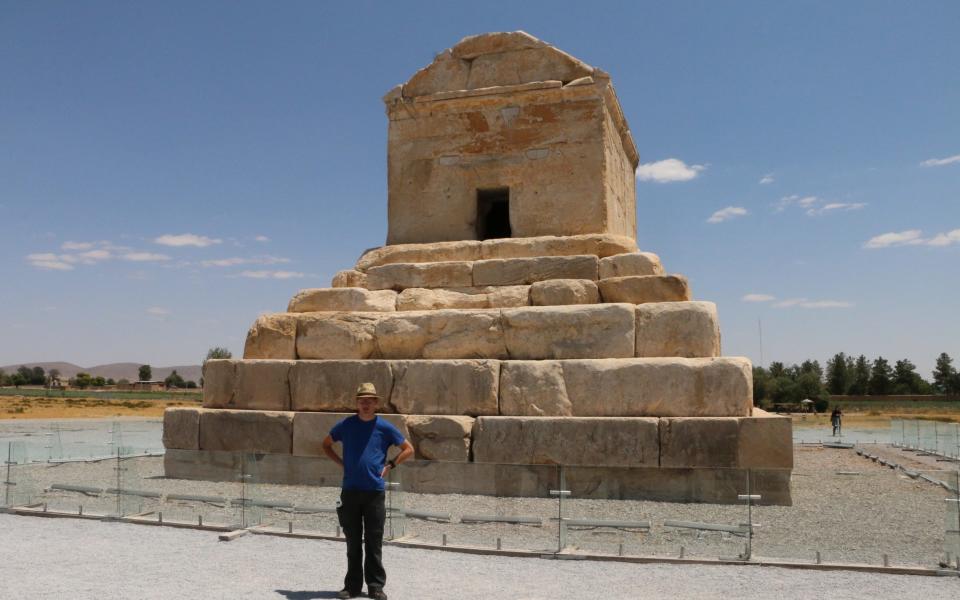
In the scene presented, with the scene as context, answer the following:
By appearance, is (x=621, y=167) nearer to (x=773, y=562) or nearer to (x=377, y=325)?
(x=377, y=325)

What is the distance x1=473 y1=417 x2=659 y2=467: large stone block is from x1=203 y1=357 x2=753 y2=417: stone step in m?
0.18

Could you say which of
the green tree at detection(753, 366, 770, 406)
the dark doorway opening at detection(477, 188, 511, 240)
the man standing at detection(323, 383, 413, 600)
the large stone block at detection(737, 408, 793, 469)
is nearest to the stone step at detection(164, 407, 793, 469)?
the large stone block at detection(737, 408, 793, 469)

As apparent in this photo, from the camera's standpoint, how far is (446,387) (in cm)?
789

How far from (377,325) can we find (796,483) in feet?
16.1

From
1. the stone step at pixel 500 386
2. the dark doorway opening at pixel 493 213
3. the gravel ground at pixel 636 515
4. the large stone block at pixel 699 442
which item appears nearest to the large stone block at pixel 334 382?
the stone step at pixel 500 386

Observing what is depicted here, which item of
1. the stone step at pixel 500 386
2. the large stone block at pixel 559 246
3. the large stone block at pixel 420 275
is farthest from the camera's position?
the large stone block at pixel 420 275

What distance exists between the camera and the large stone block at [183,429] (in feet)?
28.5

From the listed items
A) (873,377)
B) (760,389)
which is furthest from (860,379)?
(760,389)

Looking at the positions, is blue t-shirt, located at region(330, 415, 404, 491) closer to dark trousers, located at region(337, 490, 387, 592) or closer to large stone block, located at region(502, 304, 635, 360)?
dark trousers, located at region(337, 490, 387, 592)

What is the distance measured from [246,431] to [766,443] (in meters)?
5.43

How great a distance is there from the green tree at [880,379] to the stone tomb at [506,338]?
2220 inches

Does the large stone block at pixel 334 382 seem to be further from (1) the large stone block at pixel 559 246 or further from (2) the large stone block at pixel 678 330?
(2) the large stone block at pixel 678 330

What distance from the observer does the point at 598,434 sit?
23.8ft

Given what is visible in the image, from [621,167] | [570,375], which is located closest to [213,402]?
[570,375]
